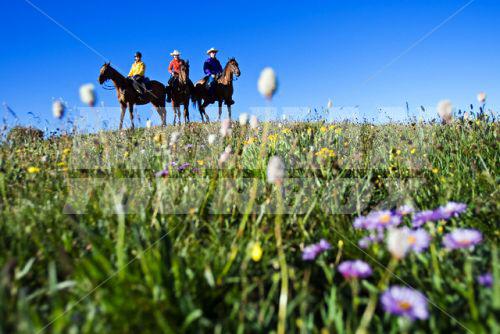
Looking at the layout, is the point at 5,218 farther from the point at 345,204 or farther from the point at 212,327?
the point at 345,204

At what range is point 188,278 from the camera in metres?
1.42

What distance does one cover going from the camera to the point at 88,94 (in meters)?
2.24

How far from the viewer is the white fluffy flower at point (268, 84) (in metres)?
1.52

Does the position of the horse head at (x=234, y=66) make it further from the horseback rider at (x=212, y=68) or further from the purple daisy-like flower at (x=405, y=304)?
the purple daisy-like flower at (x=405, y=304)

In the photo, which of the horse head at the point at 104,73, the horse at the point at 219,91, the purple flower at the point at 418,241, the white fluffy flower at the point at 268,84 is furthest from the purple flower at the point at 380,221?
the horse at the point at 219,91

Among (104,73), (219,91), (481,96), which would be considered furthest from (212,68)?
(481,96)

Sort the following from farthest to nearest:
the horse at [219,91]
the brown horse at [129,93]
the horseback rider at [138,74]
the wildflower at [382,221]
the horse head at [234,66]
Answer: the horse at [219,91] < the horse head at [234,66] < the horseback rider at [138,74] < the brown horse at [129,93] < the wildflower at [382,221]

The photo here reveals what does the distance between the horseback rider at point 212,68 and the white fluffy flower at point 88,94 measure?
49.9ft

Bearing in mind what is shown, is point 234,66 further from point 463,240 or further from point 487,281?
point 487,281

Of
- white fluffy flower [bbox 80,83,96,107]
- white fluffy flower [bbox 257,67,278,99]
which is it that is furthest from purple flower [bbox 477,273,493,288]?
white fluffy flower [bbox 80,83,96,107]

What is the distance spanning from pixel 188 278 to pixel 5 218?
3.80 feet

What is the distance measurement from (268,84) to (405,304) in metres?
0.95

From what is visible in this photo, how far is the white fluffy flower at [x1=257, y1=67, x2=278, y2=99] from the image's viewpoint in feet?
4.99

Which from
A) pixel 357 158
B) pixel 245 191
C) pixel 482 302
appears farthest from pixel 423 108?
pixel 482 302
